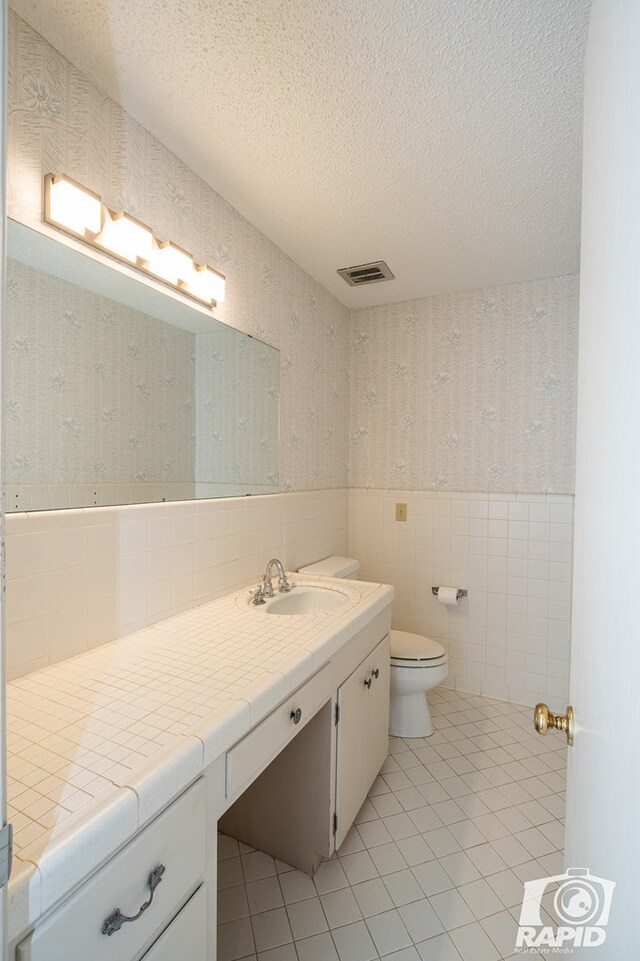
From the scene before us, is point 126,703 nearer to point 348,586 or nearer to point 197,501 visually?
point 197,501

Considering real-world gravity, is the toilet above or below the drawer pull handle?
below

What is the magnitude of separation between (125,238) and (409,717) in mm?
2278

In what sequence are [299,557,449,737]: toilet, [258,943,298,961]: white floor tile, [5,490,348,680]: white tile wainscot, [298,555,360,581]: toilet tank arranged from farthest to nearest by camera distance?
[298,555,360,581]: toilet tank
[299,557,449,737]: toilet
[258,943,298,961]: white floor tile
[5,490,348,680]: white tile wainscot

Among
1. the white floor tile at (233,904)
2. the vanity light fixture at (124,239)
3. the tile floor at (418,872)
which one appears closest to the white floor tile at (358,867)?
the tile floor at (418,872)

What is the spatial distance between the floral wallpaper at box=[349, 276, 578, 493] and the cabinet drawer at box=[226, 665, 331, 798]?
5.61ft

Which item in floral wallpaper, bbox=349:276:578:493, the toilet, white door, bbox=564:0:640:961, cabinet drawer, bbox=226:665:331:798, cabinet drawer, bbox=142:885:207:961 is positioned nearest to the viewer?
white door, bbox=564:0:640:961

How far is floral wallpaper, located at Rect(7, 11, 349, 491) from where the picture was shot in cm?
108

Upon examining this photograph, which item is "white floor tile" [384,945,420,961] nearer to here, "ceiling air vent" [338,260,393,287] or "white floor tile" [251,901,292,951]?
"white floor tile" [251,901,292,951]

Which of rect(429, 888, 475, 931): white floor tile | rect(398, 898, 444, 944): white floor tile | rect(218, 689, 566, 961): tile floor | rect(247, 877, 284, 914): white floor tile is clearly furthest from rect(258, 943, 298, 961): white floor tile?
rect(429, 888, 475, 931): white floor tile

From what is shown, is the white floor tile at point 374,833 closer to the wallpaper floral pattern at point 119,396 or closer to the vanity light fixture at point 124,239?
the wallpaper floral pattern at point 119,396

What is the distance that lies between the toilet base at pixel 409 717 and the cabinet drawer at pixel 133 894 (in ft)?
5.17

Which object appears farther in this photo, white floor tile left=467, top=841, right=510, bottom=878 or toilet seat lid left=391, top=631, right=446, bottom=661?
toilet seat lid left=391, top=631, right=446, bottom=661

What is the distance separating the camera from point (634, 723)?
15.1 inches

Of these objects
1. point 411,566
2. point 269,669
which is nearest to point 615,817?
point 269,669
